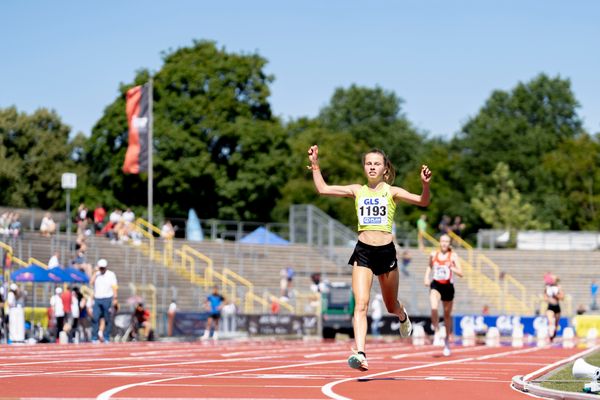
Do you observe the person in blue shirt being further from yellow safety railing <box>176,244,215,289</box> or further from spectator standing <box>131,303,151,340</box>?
yellow safety railing <box>176,244,215,289</box>

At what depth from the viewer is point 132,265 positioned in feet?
161

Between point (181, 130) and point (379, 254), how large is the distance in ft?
218

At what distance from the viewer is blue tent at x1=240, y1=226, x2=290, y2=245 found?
5988 centimetres

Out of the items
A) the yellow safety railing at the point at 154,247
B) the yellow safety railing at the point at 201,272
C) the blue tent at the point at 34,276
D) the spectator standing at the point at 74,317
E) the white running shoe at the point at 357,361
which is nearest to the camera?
the white running shoe at the point at 357,361

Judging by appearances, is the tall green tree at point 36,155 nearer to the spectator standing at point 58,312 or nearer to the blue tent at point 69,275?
the blue tent at point 69,275

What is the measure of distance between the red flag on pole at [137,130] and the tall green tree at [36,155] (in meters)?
31.1

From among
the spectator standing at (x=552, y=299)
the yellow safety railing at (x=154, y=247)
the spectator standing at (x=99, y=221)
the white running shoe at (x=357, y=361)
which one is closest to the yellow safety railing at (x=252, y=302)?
the yellow safety railing at (x=154, y=247)

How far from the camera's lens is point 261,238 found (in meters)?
60.3

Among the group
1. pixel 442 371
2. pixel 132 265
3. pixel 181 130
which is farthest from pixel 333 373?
pixel 181 130

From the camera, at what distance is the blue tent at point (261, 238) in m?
59.9

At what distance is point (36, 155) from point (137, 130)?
1443 inches

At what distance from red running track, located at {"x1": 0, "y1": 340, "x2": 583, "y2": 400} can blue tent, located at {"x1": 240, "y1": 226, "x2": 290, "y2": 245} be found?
127 feet

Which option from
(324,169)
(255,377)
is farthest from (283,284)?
(324,169)

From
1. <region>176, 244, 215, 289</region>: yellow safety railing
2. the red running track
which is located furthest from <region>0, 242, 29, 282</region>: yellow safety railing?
the red running track
